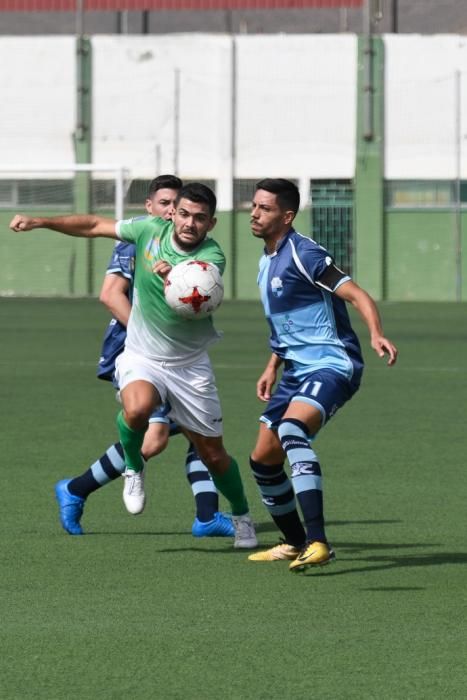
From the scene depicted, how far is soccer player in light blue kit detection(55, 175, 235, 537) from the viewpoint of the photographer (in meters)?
8.53

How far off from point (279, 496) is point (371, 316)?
Answer: 1.12 m

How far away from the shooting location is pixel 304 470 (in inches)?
293

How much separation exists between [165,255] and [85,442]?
444cm

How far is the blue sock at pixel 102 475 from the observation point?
8539 mm

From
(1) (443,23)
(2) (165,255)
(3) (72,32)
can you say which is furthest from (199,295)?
(3) (72,32)

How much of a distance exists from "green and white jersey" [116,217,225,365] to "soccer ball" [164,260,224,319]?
17 cm

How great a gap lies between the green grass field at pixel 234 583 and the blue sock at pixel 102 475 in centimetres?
25

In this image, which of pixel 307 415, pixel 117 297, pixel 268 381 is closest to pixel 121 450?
pixel 117 297

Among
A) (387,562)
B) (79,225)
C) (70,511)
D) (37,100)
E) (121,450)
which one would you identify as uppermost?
(37,100)

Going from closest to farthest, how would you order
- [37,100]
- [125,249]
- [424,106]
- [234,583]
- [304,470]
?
[234,583], [304,470], [125,249], [424,106], [37,100]

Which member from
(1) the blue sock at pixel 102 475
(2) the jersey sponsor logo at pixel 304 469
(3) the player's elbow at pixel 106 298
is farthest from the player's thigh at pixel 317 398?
(3) the player's elbow at pixel 106 298

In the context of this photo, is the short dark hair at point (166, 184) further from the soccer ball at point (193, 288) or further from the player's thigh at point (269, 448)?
the player's thigh at point (269, 448)

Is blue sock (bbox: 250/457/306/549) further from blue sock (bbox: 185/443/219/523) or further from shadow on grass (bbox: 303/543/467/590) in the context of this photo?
blue sock (bbox: 185/443/219/523)

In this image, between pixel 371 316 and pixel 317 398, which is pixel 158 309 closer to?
pixel 317 398
